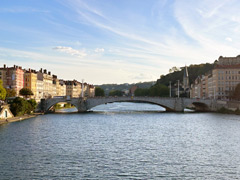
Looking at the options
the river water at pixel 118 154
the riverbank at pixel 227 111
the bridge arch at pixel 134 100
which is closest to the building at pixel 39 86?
the bridge arch at pixel 134 100

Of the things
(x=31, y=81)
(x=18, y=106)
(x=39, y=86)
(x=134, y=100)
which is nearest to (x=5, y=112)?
(x=18, y=106)

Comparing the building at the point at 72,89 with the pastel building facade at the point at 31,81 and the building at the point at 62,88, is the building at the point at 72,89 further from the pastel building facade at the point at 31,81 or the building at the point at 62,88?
the pastel building facade at the point at 31,81

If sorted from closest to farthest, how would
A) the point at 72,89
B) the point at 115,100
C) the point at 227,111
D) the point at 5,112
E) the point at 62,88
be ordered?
the point at 5,112, the point at 227,111, the point at 115,100, the point at 62,88, the point at 72,89

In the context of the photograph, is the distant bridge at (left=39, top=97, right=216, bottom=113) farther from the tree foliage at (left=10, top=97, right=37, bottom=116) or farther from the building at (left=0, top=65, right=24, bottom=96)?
the tree foliage at (left=10, top=97, right=37, bottom=116)

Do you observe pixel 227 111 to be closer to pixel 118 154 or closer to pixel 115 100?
pixel 115 100

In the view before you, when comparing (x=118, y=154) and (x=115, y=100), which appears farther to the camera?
(x=115, y=100)

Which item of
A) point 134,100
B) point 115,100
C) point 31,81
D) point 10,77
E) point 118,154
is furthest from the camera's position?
point 31,81

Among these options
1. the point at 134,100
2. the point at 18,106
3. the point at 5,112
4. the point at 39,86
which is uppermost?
the point at 39,86

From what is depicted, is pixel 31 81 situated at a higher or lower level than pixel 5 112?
higher

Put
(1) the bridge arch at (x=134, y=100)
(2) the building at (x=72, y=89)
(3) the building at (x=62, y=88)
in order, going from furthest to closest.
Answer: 1. (2) the building at (x=72, y=89)
2. (3) the building at (x=62, y=88)
3. (1) the bridge arch at (x=134, y=100)

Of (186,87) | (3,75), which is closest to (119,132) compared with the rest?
(3,75)

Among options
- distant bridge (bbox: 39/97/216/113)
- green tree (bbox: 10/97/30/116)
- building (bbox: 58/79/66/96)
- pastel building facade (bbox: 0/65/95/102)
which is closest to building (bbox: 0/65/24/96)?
pastel building facade (bbox: 0/65/95/102)

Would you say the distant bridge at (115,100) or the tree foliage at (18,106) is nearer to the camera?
the tree foliage at (18,106)

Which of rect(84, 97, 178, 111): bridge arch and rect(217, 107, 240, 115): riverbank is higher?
rect(84, 97, 178, 111): bridge arch
